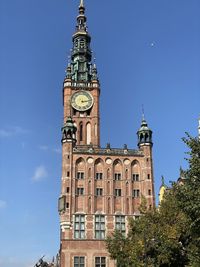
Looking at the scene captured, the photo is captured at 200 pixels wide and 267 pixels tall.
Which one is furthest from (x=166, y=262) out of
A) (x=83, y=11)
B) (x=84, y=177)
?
(x=83, y=11)

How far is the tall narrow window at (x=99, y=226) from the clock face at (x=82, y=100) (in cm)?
2366

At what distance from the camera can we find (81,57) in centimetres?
8494

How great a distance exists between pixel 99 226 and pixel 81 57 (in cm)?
3719

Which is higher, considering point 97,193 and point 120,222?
point 97,193

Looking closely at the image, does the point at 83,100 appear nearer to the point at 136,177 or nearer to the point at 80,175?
the point at 80,175

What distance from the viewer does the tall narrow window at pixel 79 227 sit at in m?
58.9

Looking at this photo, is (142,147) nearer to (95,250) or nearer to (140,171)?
(140,171)

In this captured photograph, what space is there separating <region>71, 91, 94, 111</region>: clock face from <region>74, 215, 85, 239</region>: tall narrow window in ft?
77.5

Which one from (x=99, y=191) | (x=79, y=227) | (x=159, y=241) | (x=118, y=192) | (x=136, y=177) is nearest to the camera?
(x=159, y=241)

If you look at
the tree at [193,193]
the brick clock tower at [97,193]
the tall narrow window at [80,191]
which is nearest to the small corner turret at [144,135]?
the brick clock tower at [97,193]

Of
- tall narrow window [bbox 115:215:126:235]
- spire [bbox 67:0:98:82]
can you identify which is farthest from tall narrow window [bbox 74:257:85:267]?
spire [bbox 67:0:98:82]

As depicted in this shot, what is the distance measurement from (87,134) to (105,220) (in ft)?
67.4

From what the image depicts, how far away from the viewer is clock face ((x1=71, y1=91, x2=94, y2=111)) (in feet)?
254

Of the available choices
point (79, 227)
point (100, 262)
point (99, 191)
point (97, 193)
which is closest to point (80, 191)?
point (97, 193)
